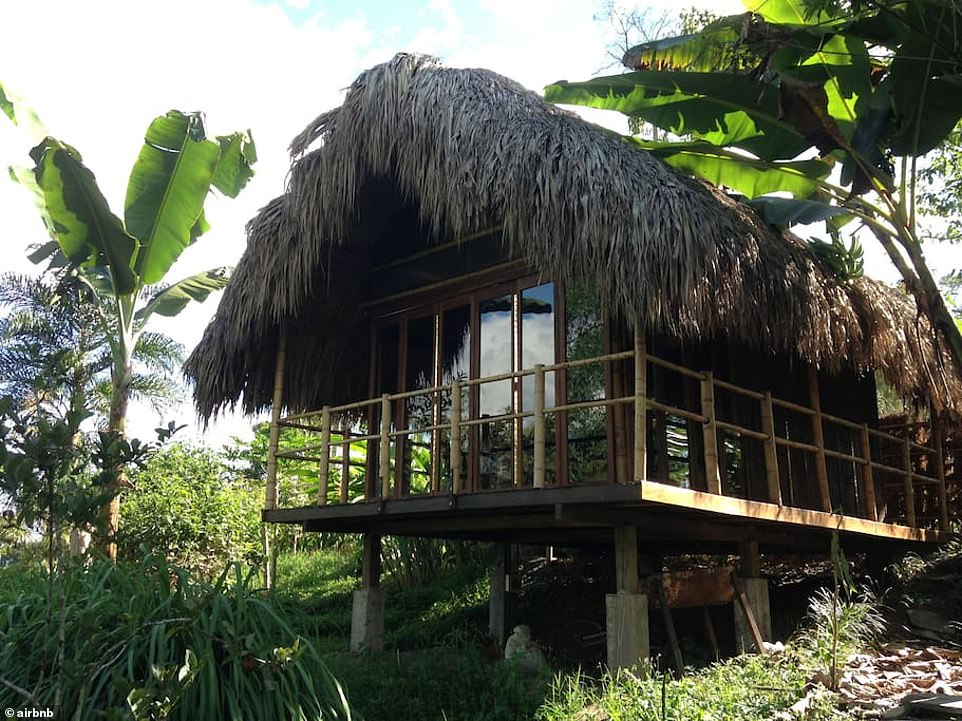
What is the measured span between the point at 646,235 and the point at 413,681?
3.61 metres

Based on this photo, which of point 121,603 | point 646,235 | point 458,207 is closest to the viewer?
point 121,603

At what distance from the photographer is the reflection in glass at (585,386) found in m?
7.08

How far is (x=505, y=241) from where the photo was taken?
7.98 m

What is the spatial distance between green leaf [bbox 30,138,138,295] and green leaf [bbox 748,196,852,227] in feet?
19.1

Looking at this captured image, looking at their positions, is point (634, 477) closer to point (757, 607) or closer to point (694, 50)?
point (757, 607)

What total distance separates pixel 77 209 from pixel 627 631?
6.23 metres

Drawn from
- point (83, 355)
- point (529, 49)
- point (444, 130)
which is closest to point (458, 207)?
point (444, 130)

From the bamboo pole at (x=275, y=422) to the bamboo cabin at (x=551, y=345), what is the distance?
1.2 inches

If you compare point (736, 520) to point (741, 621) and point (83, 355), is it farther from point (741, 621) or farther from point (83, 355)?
point (83, 355)

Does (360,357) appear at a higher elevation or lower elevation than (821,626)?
higher

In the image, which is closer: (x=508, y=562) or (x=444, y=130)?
(x=444, y=130)

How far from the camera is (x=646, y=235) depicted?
20.1 ft

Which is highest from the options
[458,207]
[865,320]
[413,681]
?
[458,207]

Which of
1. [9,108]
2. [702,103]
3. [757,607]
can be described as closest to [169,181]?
[9,108]
